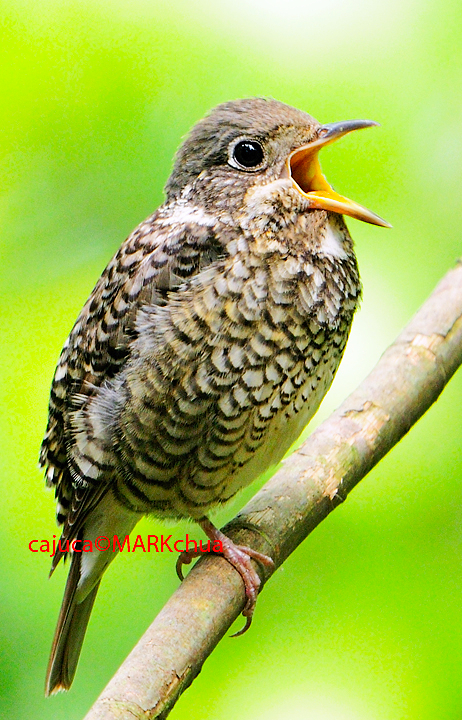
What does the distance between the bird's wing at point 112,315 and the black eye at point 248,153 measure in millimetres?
150

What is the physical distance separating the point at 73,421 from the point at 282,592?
0.69 meters

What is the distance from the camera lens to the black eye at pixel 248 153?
5.80 feet

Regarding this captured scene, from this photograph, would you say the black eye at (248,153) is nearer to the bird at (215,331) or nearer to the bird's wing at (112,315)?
the bird at (215,331)

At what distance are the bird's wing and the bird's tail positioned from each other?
0.13 metres

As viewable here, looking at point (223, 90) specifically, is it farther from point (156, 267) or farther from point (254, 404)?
point (254, 404)

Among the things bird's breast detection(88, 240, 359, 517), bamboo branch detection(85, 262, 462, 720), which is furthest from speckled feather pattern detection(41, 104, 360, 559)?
bamboo branch detection(85, 262, 462, 720)

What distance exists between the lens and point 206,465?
1.77 m

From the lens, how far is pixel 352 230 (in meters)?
2.29

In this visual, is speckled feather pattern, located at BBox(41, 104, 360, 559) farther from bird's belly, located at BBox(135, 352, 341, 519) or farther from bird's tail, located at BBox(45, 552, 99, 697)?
bird's tail, located at BBox(45, 552, 99, 697)

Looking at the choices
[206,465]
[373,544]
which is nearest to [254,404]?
[206,465]

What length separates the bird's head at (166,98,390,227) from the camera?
1727 mm

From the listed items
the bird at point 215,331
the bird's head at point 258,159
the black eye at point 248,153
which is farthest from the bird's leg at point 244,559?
the black eye at point 248,153

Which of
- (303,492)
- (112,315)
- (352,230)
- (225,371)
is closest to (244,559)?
(303,492)

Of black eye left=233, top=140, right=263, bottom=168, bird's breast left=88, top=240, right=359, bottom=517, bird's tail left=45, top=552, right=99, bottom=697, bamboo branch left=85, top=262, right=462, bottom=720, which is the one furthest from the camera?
bird's tail left=45, top=552, right=99, bottom=697
